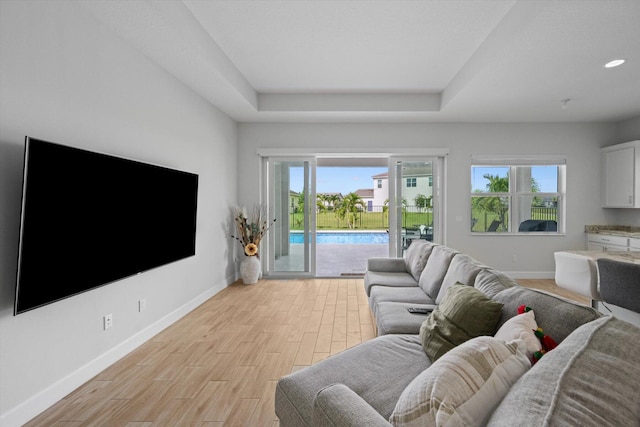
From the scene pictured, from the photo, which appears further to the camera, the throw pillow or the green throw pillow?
the green throw pillow

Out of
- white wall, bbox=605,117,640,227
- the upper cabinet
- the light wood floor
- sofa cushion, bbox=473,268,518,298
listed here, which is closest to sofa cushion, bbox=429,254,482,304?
sofa cushion, bbox=473,268,518,298

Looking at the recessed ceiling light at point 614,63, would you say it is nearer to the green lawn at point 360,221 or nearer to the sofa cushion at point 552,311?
the sofa cushion at point 552,311

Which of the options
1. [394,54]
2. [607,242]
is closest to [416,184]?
[394,54]

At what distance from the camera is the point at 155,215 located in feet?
10.1

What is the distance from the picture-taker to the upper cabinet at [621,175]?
16.7 ft

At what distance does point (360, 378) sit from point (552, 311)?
35.4 inches

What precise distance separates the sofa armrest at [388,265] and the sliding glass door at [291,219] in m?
1.81

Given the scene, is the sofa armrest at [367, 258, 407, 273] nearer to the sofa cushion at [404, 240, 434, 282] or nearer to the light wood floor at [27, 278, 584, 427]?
the sofa cushion at [404, 240, 434, 282]

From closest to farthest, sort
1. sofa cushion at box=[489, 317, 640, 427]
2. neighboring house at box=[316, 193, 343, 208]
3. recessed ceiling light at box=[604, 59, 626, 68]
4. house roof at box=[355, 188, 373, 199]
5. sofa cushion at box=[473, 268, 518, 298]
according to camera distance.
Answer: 1. sofa cushion at box=[489, 317, 640, 427]
2. sofa cushion at box=[473, 268, 518, 298]
3. recessed ceiling light at box=[604, 59, 626, 68]
4. neighboring house at box=[316, 193, 343, 208]
5. house roof at box=[355, 188, 373, 199]

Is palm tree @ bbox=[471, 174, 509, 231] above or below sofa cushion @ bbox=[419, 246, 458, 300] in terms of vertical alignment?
above

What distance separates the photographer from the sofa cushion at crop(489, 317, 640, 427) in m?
0.72

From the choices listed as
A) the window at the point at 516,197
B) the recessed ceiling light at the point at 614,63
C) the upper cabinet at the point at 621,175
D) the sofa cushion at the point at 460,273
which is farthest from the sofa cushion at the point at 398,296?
the upper cabinet at the point at 621,175

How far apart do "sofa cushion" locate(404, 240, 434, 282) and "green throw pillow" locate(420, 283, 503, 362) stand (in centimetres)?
177

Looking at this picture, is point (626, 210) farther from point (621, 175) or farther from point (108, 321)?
point (108, 321)
